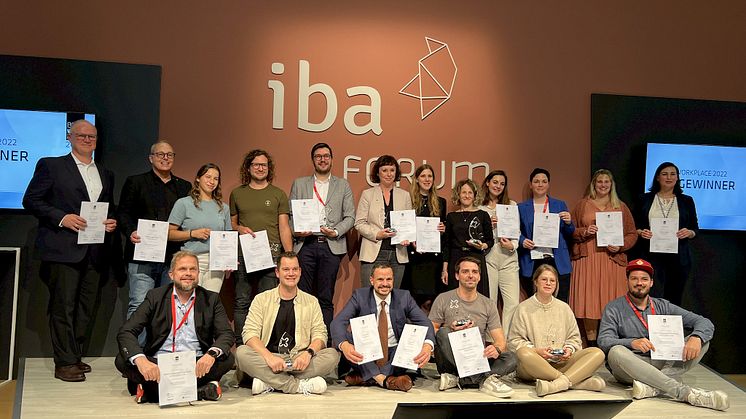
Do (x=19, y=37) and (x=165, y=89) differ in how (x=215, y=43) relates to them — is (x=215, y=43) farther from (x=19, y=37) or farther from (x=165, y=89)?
(x=19, y=37)

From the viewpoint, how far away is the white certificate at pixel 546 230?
20.0 feet

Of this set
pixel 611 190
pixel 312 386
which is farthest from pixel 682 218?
pixel 312 386

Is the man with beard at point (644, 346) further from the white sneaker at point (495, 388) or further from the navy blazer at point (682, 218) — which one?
the navy blazer at point (682, 218)

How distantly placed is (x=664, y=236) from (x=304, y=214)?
312cm

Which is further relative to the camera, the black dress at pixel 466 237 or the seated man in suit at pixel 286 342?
the black dress at pixel 466 237

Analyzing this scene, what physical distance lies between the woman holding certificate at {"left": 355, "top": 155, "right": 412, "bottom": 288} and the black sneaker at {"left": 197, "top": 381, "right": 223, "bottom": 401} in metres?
1.69

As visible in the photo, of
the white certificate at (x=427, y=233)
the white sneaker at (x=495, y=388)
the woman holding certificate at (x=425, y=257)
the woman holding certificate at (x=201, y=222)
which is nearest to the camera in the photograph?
the white sneaker at (x=495, y=388)

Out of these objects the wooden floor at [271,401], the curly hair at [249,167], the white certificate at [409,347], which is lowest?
the wooden floor at [271,401]

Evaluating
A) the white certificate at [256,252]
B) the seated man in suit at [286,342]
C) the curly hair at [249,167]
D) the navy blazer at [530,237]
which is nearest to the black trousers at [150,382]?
the seated man in suit at [286,342]

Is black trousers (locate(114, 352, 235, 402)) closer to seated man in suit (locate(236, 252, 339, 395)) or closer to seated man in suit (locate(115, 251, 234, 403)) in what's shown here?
seated man in suit (locate(115, 251, 234, 403))

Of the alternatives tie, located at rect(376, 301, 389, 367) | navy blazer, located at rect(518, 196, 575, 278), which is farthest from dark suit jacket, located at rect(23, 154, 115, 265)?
navy blazer, located at rect(518, 196, 575, 278)

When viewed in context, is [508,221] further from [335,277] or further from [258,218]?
[258,218]

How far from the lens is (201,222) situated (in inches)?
216

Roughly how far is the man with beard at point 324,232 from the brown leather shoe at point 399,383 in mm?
1097
